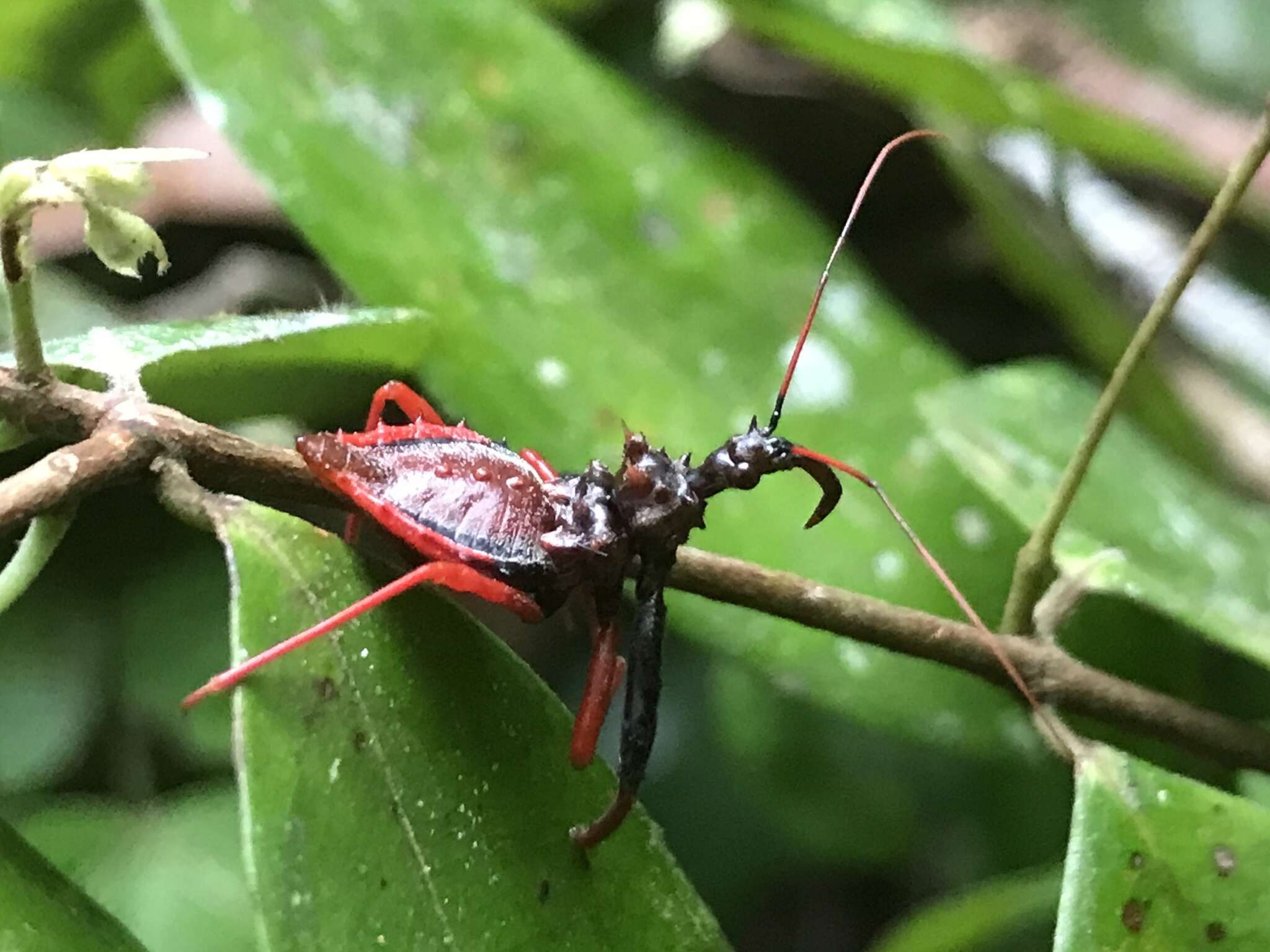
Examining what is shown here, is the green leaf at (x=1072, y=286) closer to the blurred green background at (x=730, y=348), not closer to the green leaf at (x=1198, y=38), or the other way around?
the blurred green background at (x=730, y=348)

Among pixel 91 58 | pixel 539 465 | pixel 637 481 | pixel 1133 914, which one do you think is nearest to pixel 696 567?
pixel 637 481

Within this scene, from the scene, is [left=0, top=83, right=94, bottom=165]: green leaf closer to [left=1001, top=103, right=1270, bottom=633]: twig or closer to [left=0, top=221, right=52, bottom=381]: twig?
[left=0, top=221, right=52, bottom=381]: twig

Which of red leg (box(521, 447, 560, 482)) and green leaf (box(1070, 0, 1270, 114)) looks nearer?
red leg (box(521, 447, 560, 482))

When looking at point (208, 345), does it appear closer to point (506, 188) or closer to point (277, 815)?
point (277, 815)

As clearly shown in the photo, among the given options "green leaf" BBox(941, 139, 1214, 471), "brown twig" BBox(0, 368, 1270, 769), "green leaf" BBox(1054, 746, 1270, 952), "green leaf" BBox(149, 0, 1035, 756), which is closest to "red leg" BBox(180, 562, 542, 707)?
"brown twig" BBox(0, 368, 1270, 769)

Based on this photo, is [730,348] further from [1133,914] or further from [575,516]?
[1133,914]

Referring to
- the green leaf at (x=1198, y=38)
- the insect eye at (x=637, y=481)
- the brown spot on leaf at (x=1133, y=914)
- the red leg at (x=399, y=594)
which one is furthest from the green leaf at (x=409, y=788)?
the green leaf at (x=1198, y=38)
